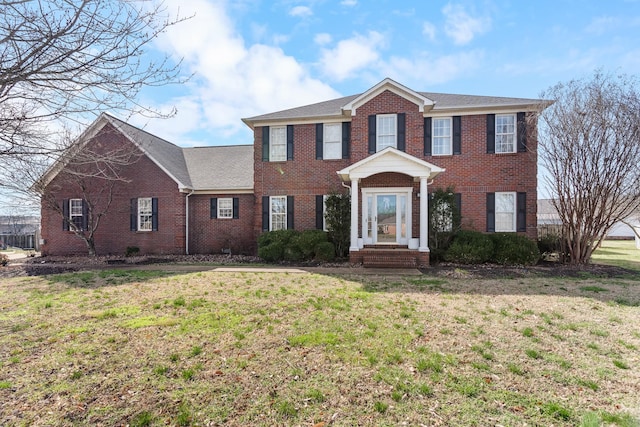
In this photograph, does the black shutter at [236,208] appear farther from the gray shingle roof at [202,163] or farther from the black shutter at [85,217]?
the black shutter at [85,217]

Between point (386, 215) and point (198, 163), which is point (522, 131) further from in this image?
point (198, 163)

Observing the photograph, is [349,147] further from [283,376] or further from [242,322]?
[283,376]

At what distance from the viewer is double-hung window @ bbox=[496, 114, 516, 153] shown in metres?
13.2

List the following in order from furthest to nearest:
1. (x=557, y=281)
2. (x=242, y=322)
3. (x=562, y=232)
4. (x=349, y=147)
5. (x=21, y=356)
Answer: (x=349, y=147), (x=562, y=232), (x=557, y=281), (x=242, y=322), (x=21, y=356)

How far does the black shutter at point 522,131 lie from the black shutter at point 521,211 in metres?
1.90

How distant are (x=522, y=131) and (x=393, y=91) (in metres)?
5.41

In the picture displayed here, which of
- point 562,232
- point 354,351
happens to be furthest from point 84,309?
point 562,232

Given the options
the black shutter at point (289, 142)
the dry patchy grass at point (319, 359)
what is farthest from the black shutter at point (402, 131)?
the dry patchy grass at point (319, 359)

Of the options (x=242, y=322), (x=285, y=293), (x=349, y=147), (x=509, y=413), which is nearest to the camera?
(x=509, y=413)

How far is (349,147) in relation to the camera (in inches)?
556

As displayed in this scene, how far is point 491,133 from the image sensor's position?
1323cm

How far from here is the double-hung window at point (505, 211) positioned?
1327 cm

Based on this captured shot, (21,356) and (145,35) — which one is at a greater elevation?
(145,35)

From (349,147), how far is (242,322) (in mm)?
10251
